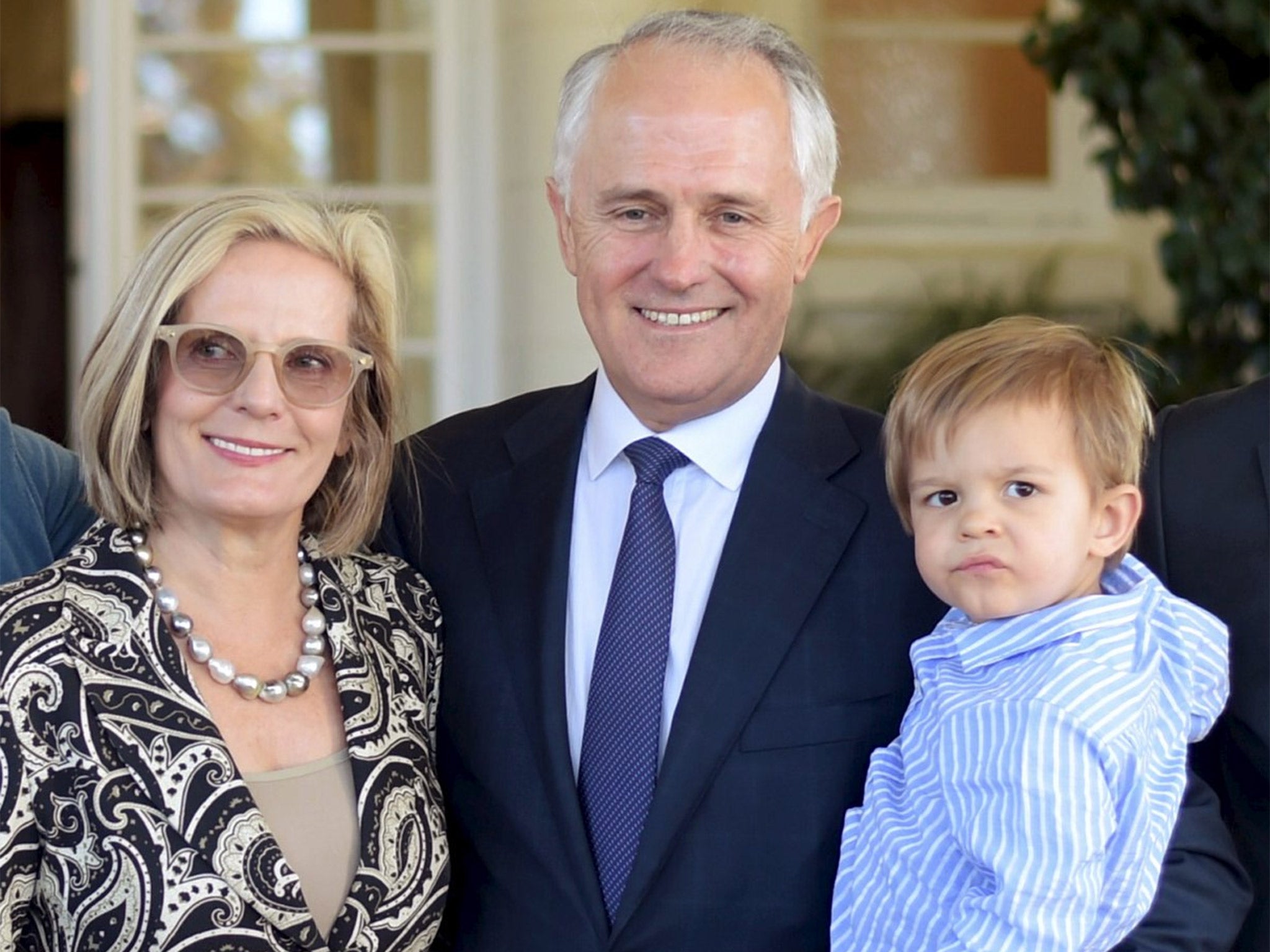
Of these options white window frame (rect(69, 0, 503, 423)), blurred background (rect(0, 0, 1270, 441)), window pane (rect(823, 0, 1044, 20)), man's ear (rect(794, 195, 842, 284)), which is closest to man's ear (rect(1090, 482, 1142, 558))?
man's ear (rect(794, 195, 842, 284))

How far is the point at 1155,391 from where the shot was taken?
445 cm

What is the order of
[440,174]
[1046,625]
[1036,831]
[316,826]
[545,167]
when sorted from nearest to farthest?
[1036,831] < [1046,625] < [316,826] < [545,167] < [440,174]

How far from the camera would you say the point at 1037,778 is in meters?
1.74

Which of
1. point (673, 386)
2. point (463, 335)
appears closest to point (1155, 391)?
point (463, 335)

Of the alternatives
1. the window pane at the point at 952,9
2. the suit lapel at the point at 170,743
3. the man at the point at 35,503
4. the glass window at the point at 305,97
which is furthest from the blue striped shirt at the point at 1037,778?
the window pane at the point at 952,9

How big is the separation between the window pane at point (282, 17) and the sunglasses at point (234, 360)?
10.9 feet

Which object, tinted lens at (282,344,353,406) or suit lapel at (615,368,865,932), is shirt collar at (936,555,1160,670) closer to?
suit lapel at (615,368,865,932)

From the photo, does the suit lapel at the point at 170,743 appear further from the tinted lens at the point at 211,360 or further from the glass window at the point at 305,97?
the glass window at the point at 305,97

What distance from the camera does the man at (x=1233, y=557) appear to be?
2020 mm

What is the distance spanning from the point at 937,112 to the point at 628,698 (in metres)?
3.84

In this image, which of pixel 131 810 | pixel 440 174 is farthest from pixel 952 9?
pixel 131 810

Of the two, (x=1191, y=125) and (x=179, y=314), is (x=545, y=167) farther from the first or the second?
(x=179, y=314)

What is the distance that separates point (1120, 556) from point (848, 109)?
3774mm

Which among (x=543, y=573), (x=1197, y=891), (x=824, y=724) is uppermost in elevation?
(x=543, y=573)
